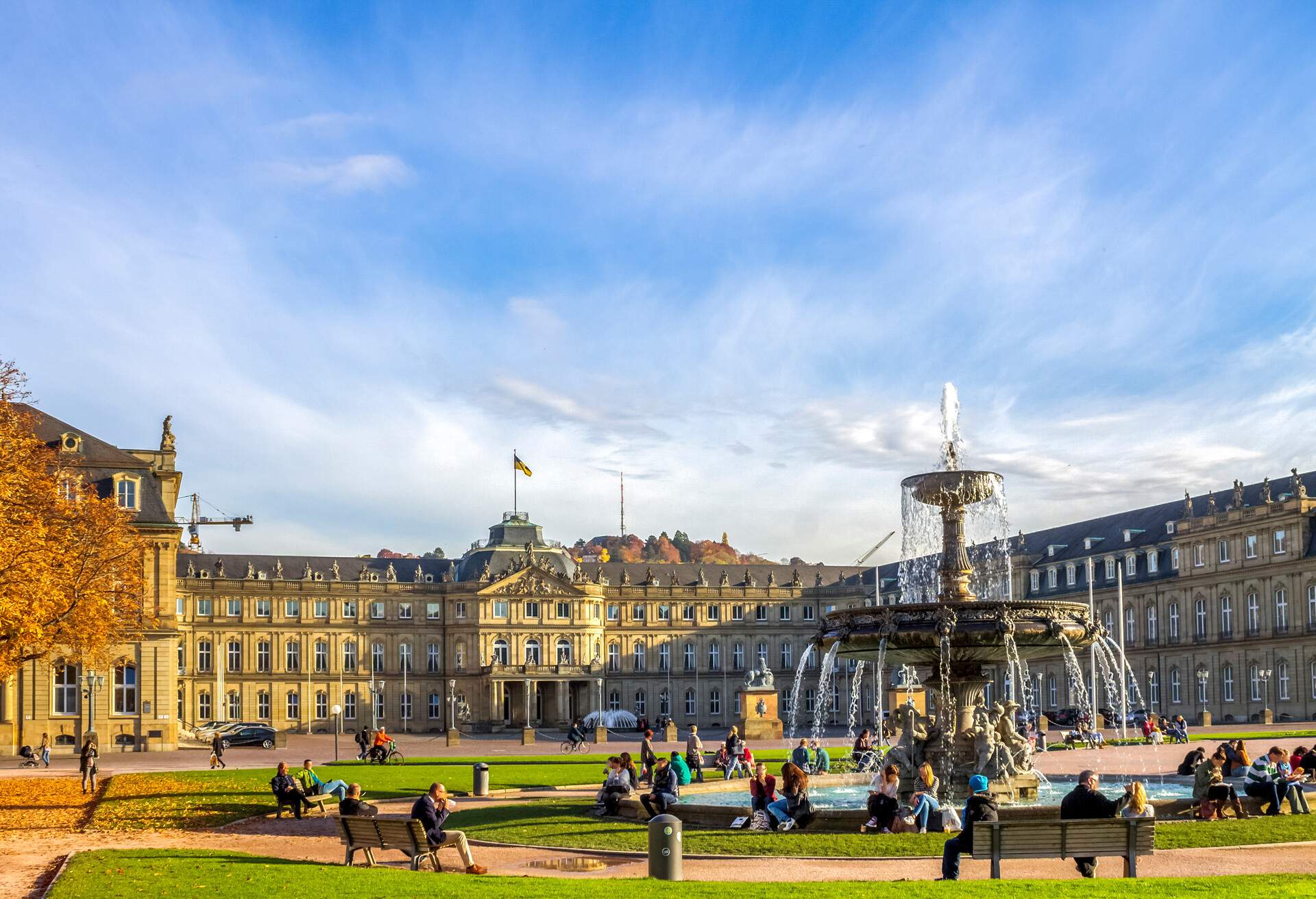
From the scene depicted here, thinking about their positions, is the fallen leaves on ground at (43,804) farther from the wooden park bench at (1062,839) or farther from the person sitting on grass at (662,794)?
the wooden park bench at (1062,839)

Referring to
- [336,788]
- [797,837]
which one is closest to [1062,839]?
[797,837]

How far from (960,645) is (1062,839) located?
884 centimetres

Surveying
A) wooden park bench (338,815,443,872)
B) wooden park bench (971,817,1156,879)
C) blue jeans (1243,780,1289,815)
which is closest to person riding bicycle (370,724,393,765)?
wooden park bench (338,815,443,872)

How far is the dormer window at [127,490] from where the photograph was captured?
7162 centimetres

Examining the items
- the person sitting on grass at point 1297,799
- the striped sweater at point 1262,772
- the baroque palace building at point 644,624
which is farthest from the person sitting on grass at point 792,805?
the baroque palace building at point 644,624

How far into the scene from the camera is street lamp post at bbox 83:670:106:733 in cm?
6869

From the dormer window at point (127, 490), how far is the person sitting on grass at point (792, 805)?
2130 inches

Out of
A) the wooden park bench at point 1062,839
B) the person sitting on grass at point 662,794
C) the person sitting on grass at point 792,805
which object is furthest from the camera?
the person sitting on grass at point 662,794

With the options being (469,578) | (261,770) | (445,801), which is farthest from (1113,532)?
(445,801)

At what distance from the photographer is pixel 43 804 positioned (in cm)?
3734

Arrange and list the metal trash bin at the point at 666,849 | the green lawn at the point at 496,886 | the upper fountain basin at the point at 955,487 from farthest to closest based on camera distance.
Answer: the upper fountain basin at the point at 955,487 → the metal trash bin at the point at 666,849 → the green lawn at the point at 496,886

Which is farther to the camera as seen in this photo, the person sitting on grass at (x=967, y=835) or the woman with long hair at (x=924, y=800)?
the woman with long hair at (x=924, y=800)

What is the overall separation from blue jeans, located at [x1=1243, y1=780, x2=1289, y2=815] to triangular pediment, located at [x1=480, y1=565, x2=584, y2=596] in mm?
98940

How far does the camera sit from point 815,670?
12644 cm
